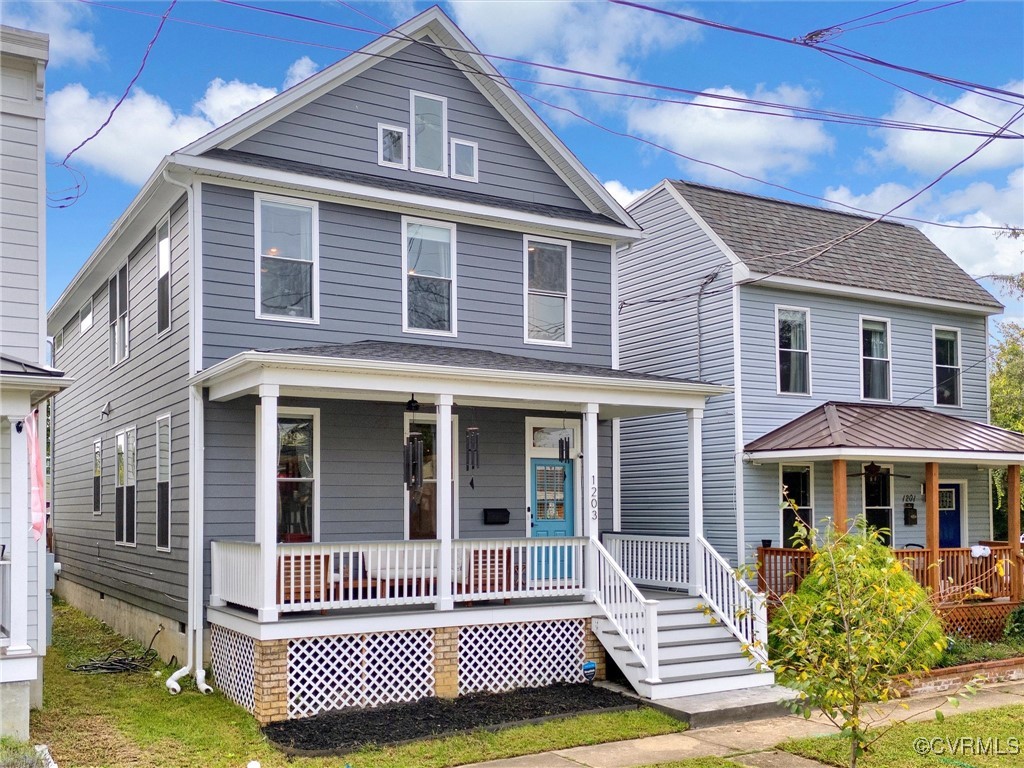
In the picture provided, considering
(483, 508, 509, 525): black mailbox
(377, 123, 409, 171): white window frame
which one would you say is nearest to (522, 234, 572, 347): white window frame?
(377, 123, 409, 171): white window frame

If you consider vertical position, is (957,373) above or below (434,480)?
above

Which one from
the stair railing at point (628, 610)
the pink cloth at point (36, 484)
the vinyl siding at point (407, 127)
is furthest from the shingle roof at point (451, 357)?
the pink cloth at point (36, 484)

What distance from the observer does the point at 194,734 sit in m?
9.58

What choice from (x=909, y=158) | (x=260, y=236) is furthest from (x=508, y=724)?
(x=909, y=158)

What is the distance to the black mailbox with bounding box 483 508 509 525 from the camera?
13.7 m

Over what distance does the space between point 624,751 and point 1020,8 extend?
11.0 m

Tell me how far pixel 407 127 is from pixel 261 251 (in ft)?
9.29

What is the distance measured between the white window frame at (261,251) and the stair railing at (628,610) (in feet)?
15.2

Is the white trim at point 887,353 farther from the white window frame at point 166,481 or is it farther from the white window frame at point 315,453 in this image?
the white window frame at point 166,481

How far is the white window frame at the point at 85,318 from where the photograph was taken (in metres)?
18.3

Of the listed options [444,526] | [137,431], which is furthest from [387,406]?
[137,431]

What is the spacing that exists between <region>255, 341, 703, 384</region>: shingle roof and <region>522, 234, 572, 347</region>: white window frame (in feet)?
1.16

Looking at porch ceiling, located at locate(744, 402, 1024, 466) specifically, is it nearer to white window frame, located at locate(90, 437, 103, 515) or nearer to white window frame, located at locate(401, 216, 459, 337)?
white window frame, located at locate(401, 216, 459, 337)

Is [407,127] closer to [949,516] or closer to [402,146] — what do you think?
[402,146]
